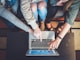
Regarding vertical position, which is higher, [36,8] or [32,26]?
[36,8]

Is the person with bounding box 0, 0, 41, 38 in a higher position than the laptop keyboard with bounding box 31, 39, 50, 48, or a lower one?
higher

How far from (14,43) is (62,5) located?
529 millimetres

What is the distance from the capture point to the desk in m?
1.36

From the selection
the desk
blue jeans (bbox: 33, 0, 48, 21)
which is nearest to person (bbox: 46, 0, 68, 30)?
blue jeans (bbox: 33, 0, 48, 21)

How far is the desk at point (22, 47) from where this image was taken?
1.36 metres

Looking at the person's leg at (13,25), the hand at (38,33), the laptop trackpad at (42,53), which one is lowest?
the laptop trackpad at (42,53)

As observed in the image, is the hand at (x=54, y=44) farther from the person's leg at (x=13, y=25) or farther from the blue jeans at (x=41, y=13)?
the person's leg at (x=13, y=25)

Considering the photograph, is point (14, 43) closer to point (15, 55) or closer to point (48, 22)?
point (15, 55)

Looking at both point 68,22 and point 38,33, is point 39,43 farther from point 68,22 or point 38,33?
point 68,22

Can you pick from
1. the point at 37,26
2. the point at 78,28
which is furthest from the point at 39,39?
the point at 78,28

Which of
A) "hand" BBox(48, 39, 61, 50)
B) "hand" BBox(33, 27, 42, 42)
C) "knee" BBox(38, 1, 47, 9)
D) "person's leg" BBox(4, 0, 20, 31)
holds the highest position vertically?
"knee" BBox(38, 1, 47, 9)

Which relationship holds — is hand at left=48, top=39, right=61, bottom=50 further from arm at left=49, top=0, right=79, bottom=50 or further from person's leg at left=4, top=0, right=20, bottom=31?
person's leg at left=4, top=0, right=20, bottom=31

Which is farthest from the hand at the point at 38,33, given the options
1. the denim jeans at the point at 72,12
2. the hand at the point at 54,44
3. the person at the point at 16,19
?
the denim jeans at the point at 72,12

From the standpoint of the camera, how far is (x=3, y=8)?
1.39 meters
